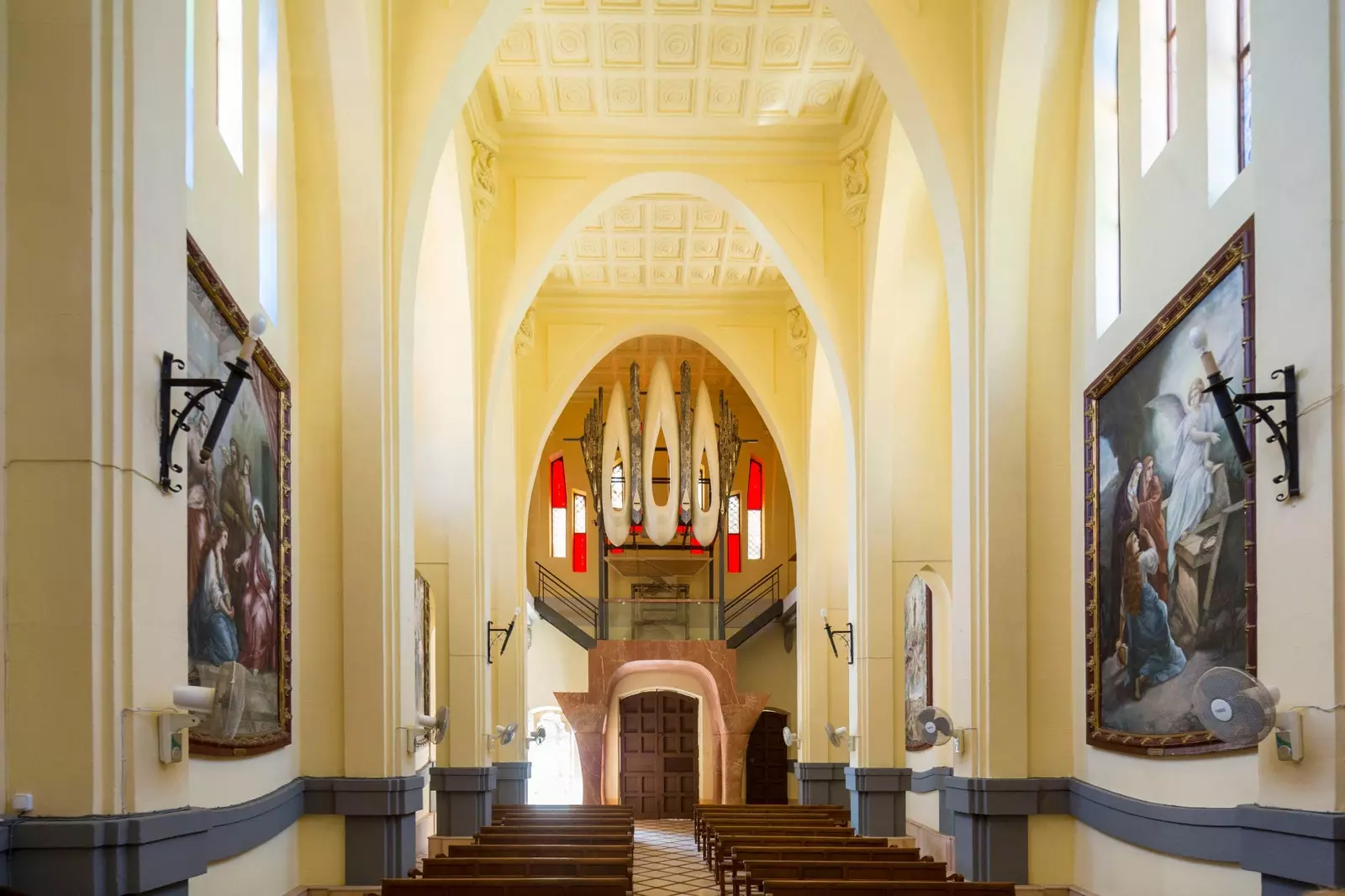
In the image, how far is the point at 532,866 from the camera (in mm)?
9242

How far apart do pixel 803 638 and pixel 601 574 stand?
6.16 m

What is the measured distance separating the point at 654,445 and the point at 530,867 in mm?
14302

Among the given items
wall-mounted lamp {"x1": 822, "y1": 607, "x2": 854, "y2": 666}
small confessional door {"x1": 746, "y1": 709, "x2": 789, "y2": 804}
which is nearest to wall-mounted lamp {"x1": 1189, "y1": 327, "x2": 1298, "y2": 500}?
wall-mounted lamp {"x1": 822, "y1": 607, "x2": 854, "y2": 666}

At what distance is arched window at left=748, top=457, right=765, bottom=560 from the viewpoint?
29.4 m

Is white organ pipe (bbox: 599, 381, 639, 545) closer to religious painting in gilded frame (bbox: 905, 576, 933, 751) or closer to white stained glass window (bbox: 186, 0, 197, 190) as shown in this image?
religious painting in gilded frame (bbox: 905, 576, 933, 751)

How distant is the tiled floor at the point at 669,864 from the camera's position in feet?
47.5

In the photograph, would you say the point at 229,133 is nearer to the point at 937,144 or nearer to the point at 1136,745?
the point at 937,144

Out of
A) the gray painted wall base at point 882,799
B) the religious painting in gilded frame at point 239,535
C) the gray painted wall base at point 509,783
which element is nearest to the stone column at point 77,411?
the religious painting in gilded frame at point 239,535

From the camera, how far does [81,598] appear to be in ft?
15.9

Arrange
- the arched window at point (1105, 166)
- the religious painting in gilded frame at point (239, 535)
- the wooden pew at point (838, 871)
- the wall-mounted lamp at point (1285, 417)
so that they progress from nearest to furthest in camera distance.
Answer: the wall-mounted lamp at point (1285, 417)
the religious painting in gilded frame at point (239, 535)
the arched window at point (1105, 166)
the wooden pew at point (838, 871)

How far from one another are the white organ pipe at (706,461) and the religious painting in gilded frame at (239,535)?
574 inches

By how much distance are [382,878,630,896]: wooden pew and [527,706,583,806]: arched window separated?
64.4 ft

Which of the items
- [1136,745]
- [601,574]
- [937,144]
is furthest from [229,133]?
[601,574]

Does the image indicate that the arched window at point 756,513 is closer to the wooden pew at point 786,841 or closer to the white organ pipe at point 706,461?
the white organ pipe at point 706,461
